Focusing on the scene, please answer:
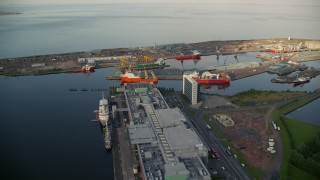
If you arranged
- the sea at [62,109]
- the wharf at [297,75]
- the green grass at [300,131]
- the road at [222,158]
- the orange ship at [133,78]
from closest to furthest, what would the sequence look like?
1. the road at [222,158]
2. the sea at [62,109]
3. the green grass at [300,131]
4. the wharf at [297,75]
5. the orange ship at [133,78]

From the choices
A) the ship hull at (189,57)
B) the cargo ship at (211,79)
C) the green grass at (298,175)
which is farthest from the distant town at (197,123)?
the ship hull at (189,57)

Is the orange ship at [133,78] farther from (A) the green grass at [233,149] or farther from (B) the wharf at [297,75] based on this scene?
(B) the wharf at [297,75]

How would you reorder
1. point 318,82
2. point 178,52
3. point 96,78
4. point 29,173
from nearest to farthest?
point 29,173 < point 318,82 < point 96,78 < point 178,52

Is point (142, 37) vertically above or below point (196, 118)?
above

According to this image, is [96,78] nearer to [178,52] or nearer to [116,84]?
[116,84]

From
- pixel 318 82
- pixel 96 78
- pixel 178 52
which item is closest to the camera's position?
pixel 318 82

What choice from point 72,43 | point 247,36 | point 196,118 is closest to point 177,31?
point 247,36

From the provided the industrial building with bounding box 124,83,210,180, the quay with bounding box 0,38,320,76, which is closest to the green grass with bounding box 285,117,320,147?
the industrial building with bounding box 124,83,210,180
